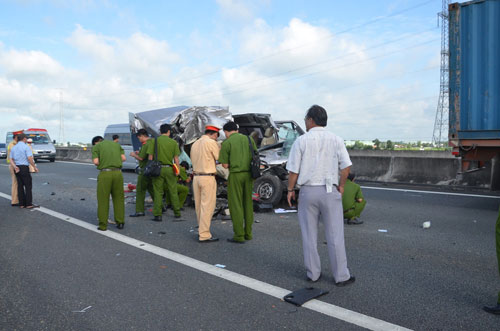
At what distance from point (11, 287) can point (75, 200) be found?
23.2 ft

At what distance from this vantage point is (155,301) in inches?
163

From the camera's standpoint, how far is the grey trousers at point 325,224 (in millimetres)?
4531

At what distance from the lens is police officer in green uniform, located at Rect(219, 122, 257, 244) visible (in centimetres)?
655

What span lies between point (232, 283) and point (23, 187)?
7.38 meters

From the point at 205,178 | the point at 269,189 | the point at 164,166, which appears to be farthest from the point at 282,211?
the point at 205,178

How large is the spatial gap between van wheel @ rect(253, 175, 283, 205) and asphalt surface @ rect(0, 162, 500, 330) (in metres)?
1.25

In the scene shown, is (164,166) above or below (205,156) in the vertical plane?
below

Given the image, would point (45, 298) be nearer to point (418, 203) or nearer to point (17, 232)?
point (17, 232)

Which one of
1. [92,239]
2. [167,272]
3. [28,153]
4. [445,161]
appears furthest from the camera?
[445,161]

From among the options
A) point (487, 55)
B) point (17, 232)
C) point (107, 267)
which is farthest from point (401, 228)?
point (17, 232)

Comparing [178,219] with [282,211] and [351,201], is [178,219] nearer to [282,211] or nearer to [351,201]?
[282,211]

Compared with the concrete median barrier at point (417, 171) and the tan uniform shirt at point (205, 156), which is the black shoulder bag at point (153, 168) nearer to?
the tan uniform shirt at point (205, 156)

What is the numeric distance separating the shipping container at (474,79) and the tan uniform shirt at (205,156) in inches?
213

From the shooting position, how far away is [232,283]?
465cm
